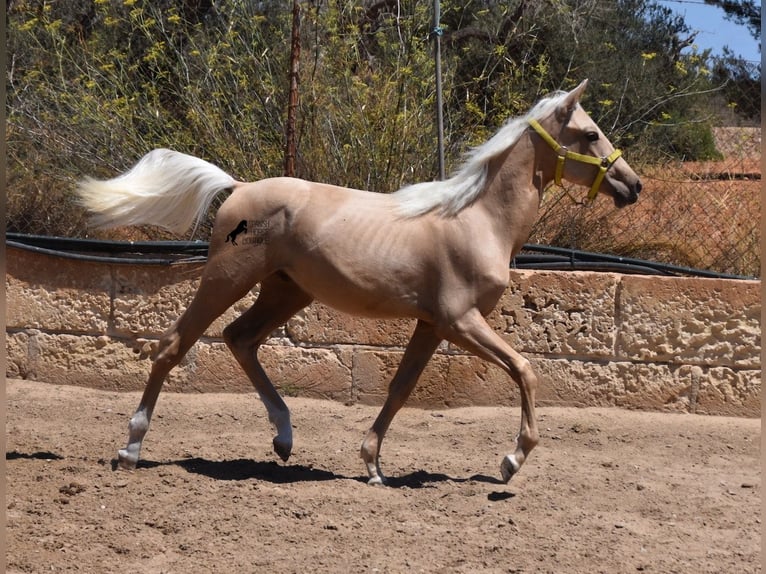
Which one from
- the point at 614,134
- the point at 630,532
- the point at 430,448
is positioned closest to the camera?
the point at 630,532

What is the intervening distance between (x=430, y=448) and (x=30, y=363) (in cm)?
306

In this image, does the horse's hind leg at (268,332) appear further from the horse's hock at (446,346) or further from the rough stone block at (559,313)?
the rough stone block at (559,313)

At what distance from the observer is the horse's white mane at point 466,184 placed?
4.70m

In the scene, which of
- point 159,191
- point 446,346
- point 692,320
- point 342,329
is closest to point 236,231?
point 159,191

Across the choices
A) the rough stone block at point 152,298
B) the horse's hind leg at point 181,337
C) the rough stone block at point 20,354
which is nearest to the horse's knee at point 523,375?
the horse's hind leg at point 181,337

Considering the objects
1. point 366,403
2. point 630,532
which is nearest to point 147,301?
point 366,403

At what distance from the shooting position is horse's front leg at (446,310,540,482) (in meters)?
4.45

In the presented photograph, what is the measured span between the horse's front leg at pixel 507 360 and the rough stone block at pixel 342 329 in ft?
6.20

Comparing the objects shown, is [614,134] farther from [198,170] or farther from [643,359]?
[198,170]

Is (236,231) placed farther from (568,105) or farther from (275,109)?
(275,109)

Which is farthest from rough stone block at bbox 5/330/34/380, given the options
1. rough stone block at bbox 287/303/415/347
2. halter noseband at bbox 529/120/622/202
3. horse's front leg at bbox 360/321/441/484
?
halter noseband at bbox 529/120/622/202

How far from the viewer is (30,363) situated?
676 cm

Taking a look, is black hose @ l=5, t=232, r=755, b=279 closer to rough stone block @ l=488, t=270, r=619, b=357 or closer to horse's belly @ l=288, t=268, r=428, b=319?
rough stone block @ l=488, t=270, r=619, b=357

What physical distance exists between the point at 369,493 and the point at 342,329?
82.3 inches
